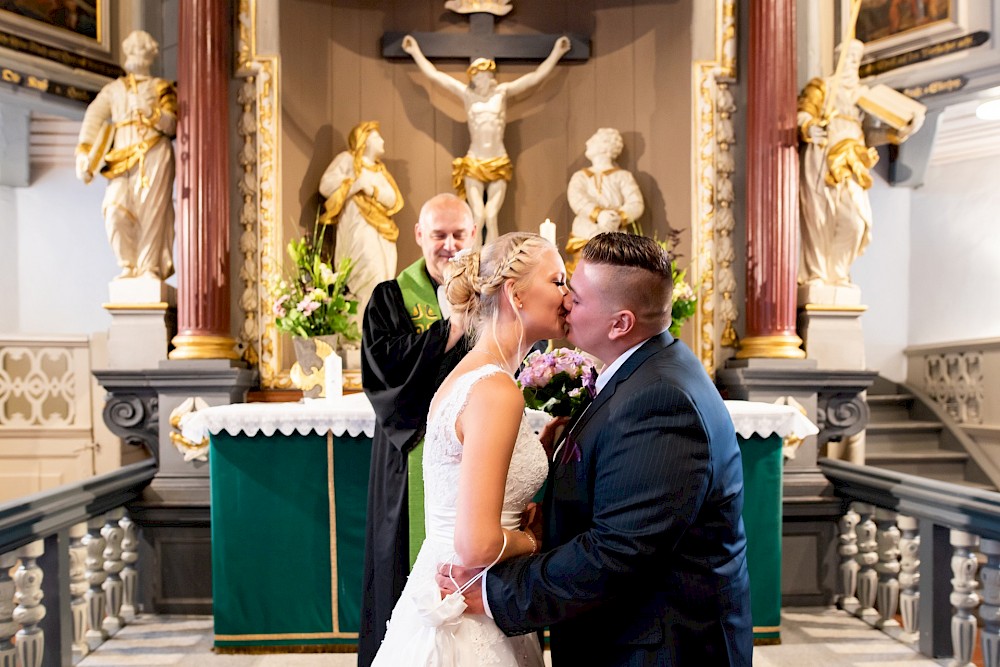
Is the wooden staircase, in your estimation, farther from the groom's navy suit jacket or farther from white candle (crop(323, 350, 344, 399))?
the groom's navy suit jacket

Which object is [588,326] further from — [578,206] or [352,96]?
[352,96]

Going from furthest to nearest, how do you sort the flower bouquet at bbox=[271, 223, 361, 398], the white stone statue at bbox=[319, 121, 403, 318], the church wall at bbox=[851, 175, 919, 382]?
1. the church wall at bbox=[851, 175, 919, 382]
2. the white stone statue at bbox=[319, 121, 403, 318]
3. the flower bouquet at bbox=[271, 223, 361, 398]

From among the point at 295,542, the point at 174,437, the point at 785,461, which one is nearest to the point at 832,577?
the point at 785,461

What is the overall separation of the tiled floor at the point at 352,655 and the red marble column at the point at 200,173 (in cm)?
155

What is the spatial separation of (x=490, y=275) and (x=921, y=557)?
3102mm

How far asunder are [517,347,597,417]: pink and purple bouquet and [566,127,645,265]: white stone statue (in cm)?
328

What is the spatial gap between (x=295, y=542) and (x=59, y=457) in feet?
14.3

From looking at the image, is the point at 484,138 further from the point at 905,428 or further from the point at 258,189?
the point at 905,428

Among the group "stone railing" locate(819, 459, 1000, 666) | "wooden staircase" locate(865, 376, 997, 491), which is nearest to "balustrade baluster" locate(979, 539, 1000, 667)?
"stone railing" locate(819, 459, 1000, 666)

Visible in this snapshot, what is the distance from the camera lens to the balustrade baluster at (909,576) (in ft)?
13.8

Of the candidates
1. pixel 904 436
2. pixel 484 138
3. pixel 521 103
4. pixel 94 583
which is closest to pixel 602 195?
pixel 484 138

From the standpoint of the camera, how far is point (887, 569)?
450cm

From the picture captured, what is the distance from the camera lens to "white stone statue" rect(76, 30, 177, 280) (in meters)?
5.19

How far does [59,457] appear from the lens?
7.38 m
